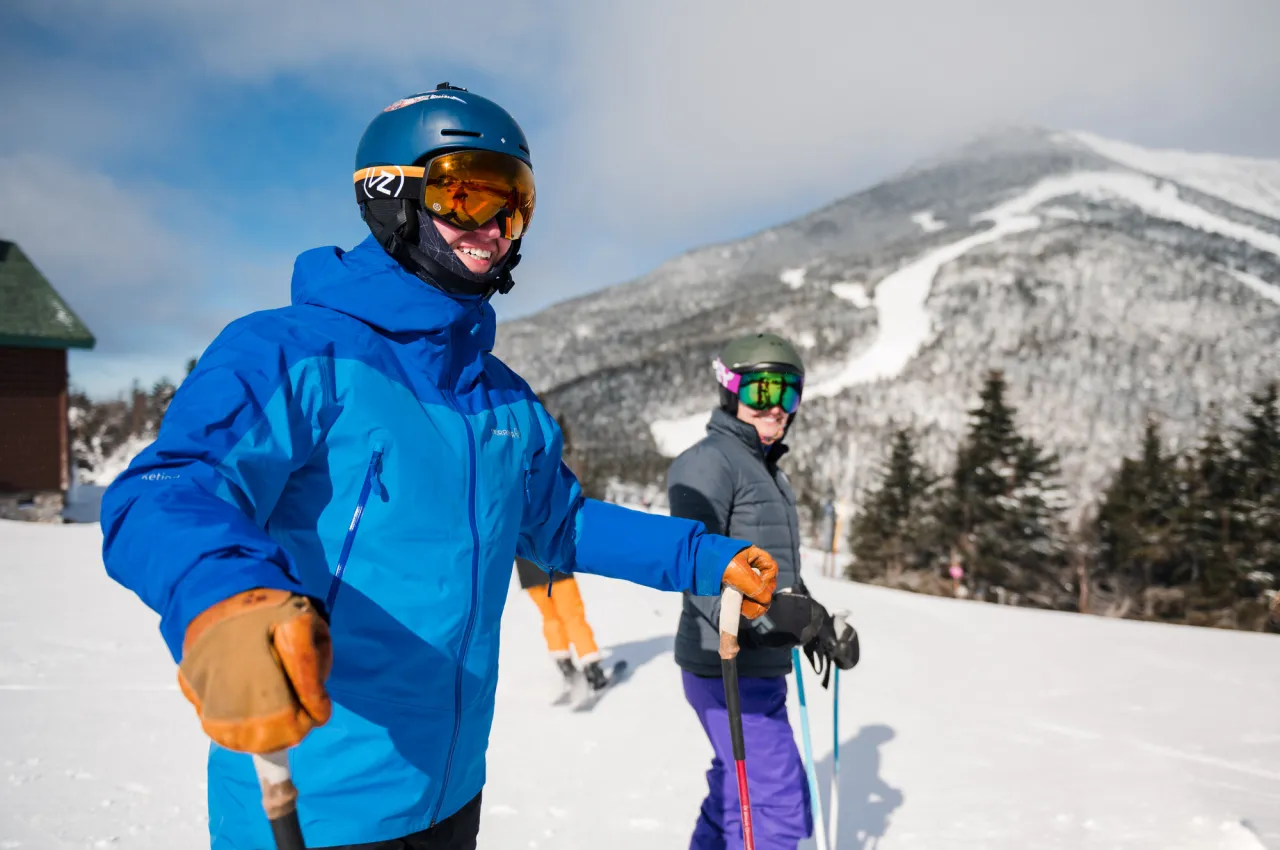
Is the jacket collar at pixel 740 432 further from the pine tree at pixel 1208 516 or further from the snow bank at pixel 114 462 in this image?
the snow bank at pixel 114 462

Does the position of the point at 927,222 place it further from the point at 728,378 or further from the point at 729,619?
the point at 729,619

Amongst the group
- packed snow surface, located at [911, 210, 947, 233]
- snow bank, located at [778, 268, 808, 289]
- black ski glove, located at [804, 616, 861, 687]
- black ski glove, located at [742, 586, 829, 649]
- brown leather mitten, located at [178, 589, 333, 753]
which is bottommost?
black ski glove, located at [804, 616, 861, 687]

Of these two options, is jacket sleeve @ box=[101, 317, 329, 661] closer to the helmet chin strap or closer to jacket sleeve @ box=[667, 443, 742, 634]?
the helmet chin strap

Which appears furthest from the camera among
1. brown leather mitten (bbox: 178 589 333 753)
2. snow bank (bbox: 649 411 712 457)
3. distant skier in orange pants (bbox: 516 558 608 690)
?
snow bank (bbox: 649 411 712 457)

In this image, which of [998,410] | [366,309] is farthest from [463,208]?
[998,410]

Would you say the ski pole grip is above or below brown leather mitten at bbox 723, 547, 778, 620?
below

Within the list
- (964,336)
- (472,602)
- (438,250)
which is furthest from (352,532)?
(964,336)

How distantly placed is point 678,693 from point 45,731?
4529 mm

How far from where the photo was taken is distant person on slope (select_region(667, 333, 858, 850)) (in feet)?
10.2

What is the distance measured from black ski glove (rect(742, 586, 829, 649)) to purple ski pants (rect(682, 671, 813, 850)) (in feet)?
0.56

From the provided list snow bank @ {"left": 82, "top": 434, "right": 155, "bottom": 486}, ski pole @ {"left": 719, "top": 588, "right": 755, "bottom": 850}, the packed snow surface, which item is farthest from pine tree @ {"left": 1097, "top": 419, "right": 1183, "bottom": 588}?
the packed snow surface

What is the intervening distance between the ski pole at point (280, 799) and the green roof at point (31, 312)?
23713mm

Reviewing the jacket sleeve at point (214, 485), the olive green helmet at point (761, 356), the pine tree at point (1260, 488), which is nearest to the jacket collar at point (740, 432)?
the olive green helmet at point (761, 356)

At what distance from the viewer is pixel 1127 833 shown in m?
4.50
